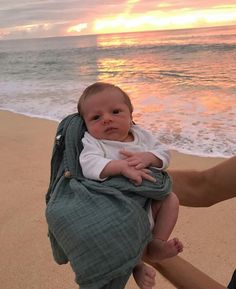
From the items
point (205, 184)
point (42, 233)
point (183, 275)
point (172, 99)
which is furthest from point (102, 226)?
point (172, 99)

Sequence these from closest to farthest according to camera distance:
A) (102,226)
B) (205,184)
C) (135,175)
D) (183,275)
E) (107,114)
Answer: (102,226) < (135,175) < (107,114) < (183,275) < (205,184)

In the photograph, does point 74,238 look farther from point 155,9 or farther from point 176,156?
point 155,9

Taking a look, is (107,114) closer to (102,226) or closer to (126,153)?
(126,153)

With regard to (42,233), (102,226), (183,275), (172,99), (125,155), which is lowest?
(172,99)

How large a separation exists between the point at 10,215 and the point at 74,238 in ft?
7.86

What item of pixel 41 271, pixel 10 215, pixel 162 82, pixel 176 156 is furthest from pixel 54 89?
pixel 41 271

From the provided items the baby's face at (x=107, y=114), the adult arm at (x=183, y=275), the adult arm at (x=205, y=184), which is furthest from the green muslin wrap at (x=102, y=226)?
the adult arm at (x=205, y=184)

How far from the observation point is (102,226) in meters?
1.30

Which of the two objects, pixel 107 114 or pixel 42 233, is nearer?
pixel 107 114

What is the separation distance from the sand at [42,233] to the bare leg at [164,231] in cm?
142

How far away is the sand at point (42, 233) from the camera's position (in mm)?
2828

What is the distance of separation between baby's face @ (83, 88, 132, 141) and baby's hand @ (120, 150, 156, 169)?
84 mm

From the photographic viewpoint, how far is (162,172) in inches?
60.8

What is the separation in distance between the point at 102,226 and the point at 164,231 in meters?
0.25
